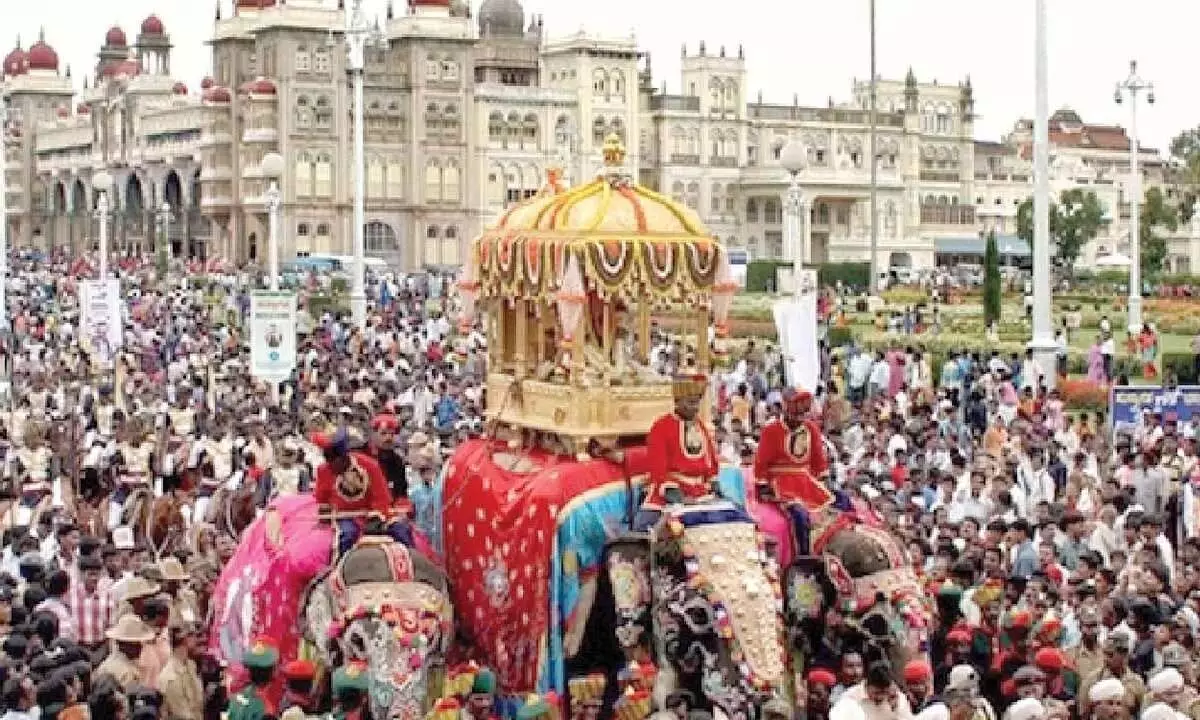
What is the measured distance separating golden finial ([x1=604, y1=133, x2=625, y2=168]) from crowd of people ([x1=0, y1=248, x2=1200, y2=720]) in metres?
0.93

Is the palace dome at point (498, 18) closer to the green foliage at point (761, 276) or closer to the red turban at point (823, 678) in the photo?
the green foliage at point (761, 276)

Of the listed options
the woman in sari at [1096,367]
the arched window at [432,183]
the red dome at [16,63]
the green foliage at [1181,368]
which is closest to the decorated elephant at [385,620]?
the woman in sari at [1096,367]

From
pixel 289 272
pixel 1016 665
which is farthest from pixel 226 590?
pixel 289 272

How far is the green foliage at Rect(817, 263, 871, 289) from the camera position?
64562 mm

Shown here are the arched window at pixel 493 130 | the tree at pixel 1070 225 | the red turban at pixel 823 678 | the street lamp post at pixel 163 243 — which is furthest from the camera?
the arched window at pixel 493 130

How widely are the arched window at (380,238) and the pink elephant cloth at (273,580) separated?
2508 inches

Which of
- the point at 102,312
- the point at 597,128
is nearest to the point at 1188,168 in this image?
the point at 597,128

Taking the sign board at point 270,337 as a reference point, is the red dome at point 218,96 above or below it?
above

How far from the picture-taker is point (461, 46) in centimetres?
7456

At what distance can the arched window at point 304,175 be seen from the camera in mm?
71188

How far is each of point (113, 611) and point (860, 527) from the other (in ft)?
A: 12.7

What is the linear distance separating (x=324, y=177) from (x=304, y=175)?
835 mm

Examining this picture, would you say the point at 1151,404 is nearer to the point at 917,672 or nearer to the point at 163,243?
the point at 917,672

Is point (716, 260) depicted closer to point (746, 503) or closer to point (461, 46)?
point (746, 503)
